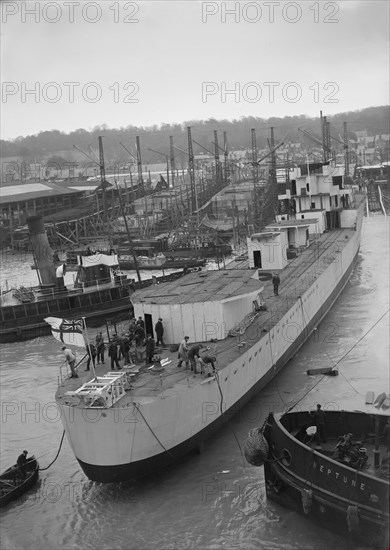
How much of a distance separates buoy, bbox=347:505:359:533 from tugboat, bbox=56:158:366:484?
425 cm

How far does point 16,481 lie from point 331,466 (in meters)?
6.70

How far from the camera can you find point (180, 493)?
14398 millimetres

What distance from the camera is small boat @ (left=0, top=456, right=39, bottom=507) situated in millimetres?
14594

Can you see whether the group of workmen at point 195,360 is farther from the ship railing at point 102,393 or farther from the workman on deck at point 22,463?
the workman on deck at point 22,463

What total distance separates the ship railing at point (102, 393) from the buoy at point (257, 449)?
2776 mm

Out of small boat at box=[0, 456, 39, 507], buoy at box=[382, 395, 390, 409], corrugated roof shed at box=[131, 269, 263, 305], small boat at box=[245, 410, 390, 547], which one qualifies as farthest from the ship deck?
buoy at box=[382, 395, 390, 409]

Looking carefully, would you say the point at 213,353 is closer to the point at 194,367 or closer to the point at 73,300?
the point at 194,367

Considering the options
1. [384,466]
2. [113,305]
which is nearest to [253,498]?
[384,466]

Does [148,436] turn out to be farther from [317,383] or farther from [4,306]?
[4,306]

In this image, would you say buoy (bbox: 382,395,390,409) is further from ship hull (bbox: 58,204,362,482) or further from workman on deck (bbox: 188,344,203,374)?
workman on deck (bbox: 188,344,203,374)

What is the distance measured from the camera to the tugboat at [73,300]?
30.4 meters

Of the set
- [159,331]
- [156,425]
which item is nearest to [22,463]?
[156,425]

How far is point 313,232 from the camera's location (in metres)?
40.0

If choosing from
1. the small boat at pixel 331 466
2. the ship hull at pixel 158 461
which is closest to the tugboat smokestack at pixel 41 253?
the ship hull at pixel 158 461
